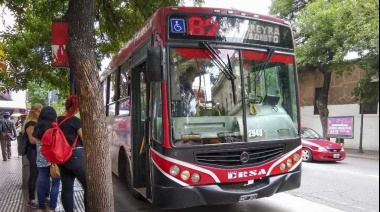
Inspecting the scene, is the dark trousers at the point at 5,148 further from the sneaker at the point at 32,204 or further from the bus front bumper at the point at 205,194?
the bus front bumper at the point at 205,194

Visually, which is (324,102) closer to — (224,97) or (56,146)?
(224,97)

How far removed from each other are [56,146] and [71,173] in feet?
1.60

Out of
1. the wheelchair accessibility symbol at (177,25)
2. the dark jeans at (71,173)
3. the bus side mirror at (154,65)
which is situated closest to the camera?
the bus side mirror at (154,65)

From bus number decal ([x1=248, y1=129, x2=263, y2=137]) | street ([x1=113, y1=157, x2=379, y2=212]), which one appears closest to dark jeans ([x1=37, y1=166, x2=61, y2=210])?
street ([x1=113, y1=157, x2=379, y2=212])

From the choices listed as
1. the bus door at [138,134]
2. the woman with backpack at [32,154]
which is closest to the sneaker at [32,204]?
the woman with backpack at [32,154]

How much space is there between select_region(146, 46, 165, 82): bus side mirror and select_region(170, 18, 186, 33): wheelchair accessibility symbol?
0.43 m

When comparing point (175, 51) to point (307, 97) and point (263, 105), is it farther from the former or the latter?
point (307, 97)

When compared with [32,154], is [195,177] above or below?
below

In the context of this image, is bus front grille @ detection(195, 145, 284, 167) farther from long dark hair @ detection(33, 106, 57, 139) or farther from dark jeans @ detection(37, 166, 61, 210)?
dark jeans @ detection(37, 166, 61, 210)

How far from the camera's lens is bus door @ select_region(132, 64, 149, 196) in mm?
5727

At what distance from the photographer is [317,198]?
6.85 m

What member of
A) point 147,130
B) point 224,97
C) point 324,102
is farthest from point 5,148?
point 324,102

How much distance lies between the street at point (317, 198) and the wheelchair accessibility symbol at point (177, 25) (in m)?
2.91

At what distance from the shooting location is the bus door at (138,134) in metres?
5.73
